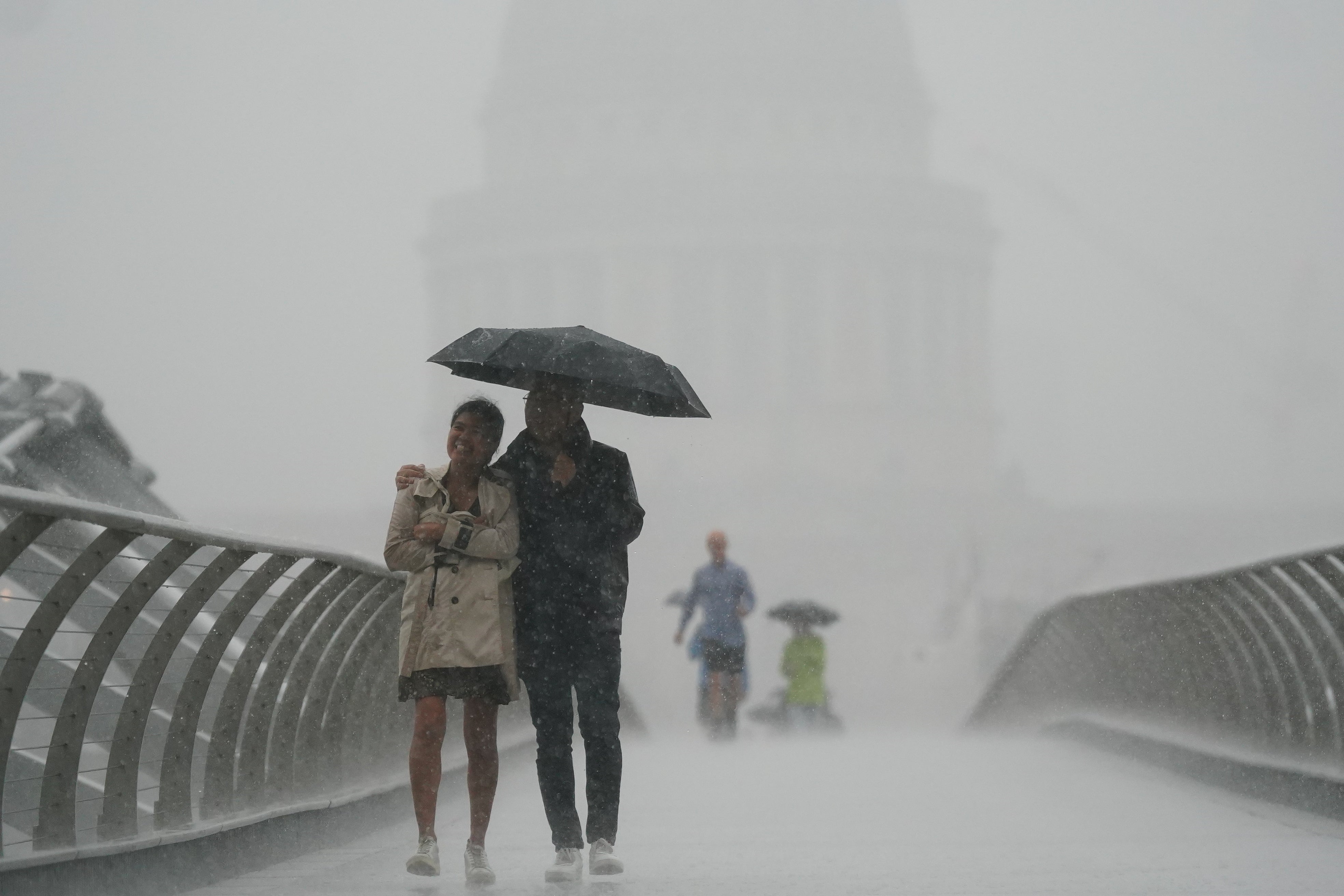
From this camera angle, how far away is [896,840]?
24.4 ft

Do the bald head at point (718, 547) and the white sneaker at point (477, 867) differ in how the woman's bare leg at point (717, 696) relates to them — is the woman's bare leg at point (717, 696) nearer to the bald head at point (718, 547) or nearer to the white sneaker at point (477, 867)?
the bald head at point (718, 547)

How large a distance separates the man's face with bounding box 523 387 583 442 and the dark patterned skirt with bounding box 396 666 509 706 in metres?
0.67

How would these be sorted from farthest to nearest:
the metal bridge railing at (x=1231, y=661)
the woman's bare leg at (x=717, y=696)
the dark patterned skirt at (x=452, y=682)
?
the woman's bare leg at (x=717, y=696) < the metal bridge railing at (x=1231, y=661) < the dark patterned skirt at (x=452, y=682)

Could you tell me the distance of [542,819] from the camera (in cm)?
844

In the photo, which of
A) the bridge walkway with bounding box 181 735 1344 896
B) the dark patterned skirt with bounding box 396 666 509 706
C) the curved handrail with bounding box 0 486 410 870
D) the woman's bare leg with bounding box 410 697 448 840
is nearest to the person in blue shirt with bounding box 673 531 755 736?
the bridge walkway with bounding box 181 735 1344 896

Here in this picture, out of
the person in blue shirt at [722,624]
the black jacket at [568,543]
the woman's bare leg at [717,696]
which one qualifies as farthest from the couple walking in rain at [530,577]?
the woman's bare leg at [717,696]

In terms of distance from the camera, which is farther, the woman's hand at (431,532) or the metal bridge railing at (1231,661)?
the metal bridge railing at (1231,661)

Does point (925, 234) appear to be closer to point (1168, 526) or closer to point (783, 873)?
point (1168, 526)

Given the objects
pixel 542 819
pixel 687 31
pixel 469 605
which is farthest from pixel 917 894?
pixel 687 31

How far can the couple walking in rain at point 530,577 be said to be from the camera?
19.2 ft

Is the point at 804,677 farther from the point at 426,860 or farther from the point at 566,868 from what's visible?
the point at 426,860

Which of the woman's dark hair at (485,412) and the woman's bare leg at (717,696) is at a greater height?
the woman's dark hair at (485,412)

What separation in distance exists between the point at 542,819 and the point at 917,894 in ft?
9.72

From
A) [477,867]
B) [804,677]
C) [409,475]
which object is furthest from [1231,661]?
[804,677]
